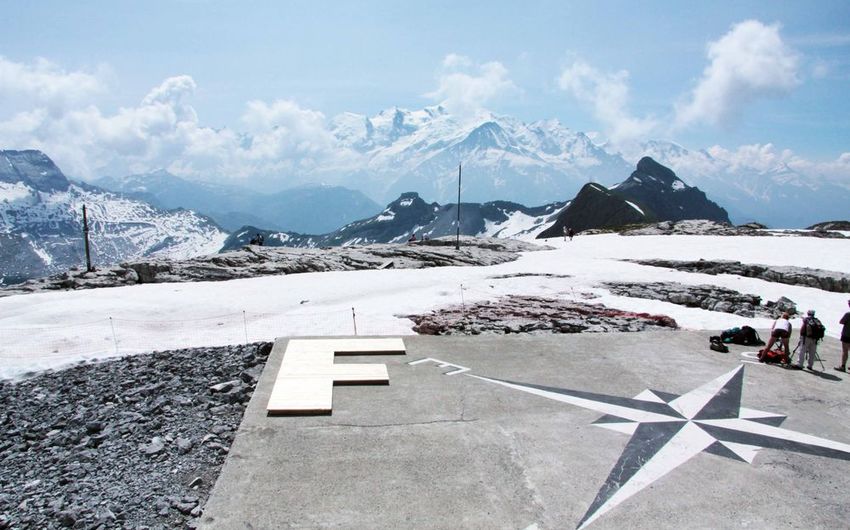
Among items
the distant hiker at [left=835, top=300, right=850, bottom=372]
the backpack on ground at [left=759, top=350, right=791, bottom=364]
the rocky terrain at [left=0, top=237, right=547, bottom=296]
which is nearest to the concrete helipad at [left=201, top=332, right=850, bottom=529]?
the backpack on ground at [left=759, top=350, right=791, bottom=364]

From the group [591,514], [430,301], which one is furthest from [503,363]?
[430,301]

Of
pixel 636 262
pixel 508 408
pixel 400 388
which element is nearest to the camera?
pixel 508 408

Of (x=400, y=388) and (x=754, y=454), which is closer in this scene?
(x=754, y=454)

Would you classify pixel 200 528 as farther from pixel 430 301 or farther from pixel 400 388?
pixel 430 301

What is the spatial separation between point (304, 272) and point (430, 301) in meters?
16.2

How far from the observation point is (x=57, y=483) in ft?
31.3

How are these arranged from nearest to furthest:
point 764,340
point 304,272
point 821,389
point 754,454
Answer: point 754,454
point 821,389
point 764,340
point 304,272

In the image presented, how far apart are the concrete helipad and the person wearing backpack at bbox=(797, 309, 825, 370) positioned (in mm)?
620

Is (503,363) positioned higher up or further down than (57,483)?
higher up

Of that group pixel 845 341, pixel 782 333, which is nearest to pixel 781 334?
pixel 782 333

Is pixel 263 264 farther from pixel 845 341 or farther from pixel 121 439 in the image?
pixel 845 341

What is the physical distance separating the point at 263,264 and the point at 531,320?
24.8m

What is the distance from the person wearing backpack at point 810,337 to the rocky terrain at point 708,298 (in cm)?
1162

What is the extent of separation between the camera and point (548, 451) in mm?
9805
